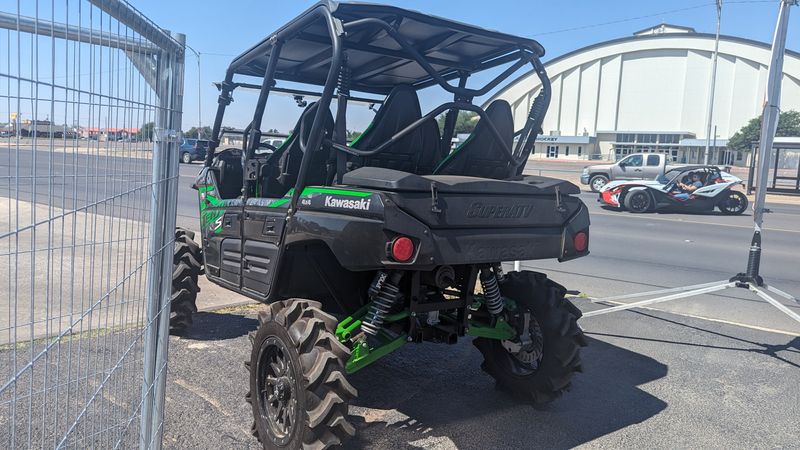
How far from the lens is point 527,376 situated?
4285 mm

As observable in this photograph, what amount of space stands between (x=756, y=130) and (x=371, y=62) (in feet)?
234

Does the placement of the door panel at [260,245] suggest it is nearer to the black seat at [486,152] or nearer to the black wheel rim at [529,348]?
the black seat at [486,152]

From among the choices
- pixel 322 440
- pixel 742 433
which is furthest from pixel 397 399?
pixel 742 433

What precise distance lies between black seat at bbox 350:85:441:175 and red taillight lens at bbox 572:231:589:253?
114 centimetres

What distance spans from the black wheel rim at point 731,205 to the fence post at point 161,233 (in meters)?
19.7

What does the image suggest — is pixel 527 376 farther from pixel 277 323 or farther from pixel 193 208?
pixel 193 208

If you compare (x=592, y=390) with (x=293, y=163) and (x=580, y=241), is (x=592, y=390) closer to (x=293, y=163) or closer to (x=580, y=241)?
(x=580, y=241)

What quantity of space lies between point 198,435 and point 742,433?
131 inches

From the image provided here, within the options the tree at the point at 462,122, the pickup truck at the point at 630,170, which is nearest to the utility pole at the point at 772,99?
the tree at the point at 462,122

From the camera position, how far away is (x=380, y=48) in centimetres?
479

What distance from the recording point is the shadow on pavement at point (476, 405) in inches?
150

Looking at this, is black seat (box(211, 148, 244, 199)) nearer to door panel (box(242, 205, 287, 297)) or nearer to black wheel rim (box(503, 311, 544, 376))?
door panel (box(242, 205, 287, 297))

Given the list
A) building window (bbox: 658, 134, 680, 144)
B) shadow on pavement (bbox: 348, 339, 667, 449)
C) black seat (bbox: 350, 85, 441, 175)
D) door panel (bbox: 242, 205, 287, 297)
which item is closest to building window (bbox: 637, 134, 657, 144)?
building window (bbox: 658, 134, 680, 144)

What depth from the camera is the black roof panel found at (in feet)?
12.3
